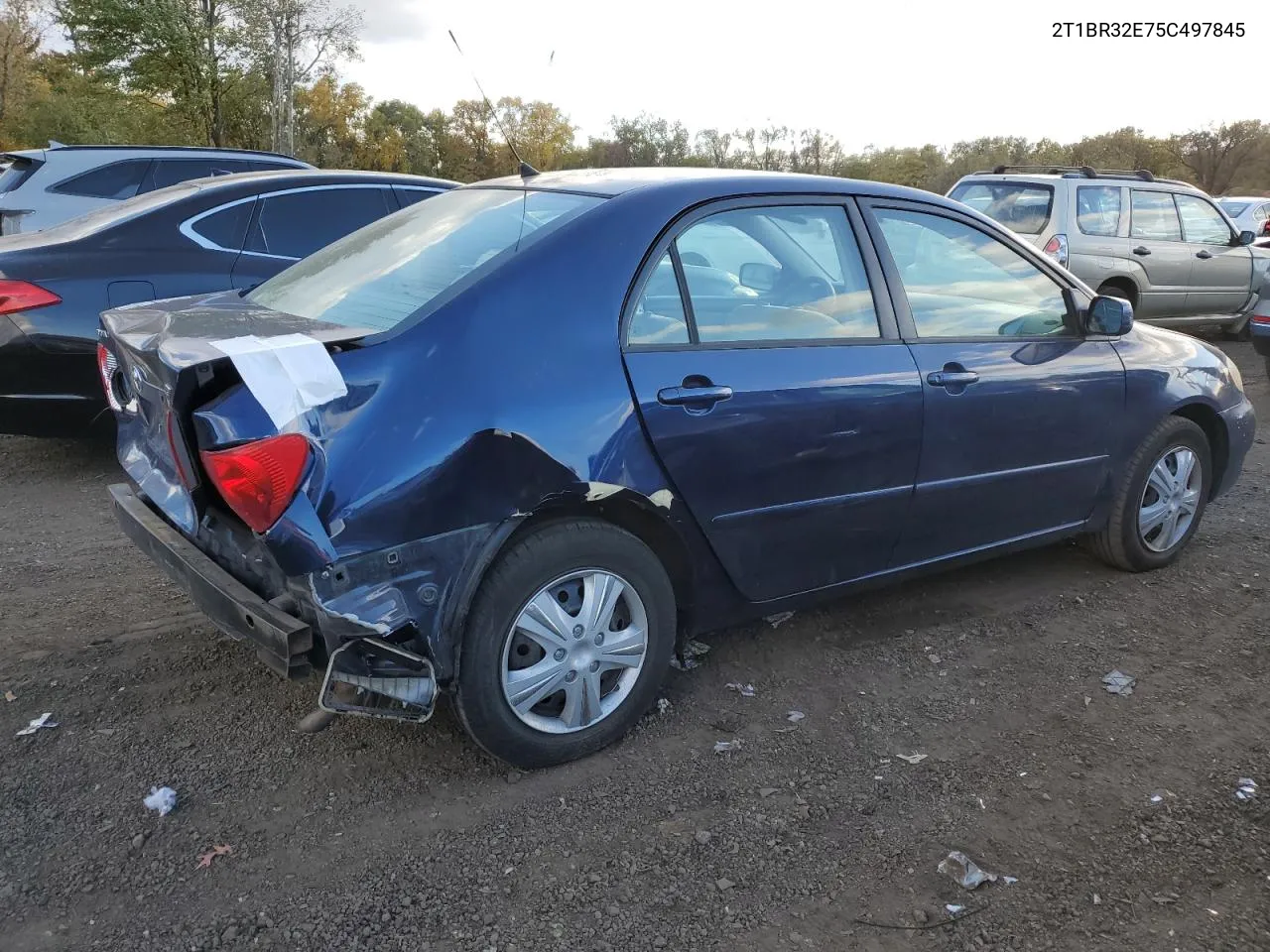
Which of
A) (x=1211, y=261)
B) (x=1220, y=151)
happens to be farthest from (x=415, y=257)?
(x=1220, y=151)

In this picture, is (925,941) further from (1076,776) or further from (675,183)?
(675,183)

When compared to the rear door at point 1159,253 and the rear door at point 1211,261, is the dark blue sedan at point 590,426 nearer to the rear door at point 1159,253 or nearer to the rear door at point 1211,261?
the rear door at point 1159,253

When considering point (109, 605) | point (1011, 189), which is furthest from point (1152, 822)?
point (1011, 189)

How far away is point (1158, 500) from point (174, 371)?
13.2 ft

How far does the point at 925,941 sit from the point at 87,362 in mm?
4780

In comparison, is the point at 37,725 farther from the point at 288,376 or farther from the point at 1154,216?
the point at 1154,216

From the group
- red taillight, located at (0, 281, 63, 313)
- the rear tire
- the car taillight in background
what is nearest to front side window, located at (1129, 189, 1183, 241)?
the car taillight in background

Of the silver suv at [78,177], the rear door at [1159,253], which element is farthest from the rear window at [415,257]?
the rear door at [1159,253]

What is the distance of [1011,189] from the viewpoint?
10578 mm

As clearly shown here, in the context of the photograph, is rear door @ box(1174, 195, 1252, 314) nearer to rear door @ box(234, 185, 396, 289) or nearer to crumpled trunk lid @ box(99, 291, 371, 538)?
rear door @ box(234, 185, 396, 289)

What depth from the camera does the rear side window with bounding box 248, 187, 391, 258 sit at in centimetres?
603

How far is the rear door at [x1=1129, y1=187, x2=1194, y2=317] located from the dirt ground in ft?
25.9

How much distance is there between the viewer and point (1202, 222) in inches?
452

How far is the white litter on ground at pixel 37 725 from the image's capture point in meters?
3.10
